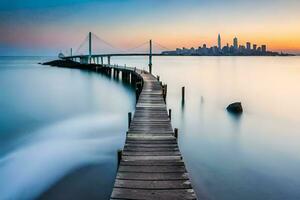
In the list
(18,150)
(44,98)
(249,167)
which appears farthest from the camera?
(44,98)

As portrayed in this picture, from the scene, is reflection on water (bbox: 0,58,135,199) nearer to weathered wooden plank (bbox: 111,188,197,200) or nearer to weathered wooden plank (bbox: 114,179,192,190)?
weathered wooden plank (bbox: 114,179,192,190)

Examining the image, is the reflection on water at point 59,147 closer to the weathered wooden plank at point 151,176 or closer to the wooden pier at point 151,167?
the wooden pier at point 151,167

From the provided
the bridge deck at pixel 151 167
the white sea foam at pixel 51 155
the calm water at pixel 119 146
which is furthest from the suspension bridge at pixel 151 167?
the white sea foam at pixel 51 155

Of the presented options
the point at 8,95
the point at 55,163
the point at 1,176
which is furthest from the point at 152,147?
the point at 8,95

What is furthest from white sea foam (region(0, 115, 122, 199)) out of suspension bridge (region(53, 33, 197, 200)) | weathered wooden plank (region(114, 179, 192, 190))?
weathered wooden plank (region(114, 179, 192, 190))

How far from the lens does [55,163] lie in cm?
904

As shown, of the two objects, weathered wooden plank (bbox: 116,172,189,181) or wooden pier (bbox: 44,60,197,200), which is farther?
weathered wooden plank (bbox: 116,172,189,181)

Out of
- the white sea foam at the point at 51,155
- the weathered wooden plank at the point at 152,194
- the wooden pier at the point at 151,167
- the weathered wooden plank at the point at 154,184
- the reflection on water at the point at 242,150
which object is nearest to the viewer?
the weathered wooden plank at the point at 152,194

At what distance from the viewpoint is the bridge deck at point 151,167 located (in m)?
4.36

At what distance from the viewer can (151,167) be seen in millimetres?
5324

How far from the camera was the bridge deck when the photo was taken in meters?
4.36

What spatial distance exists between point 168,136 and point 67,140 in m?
5.86

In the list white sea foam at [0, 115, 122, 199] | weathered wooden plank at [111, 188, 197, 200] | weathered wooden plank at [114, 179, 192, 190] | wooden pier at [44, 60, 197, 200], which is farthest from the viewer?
white sea foam at [0, 115, 122, 199]

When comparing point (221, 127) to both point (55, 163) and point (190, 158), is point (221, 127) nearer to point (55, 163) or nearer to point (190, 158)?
point (190, 158)
